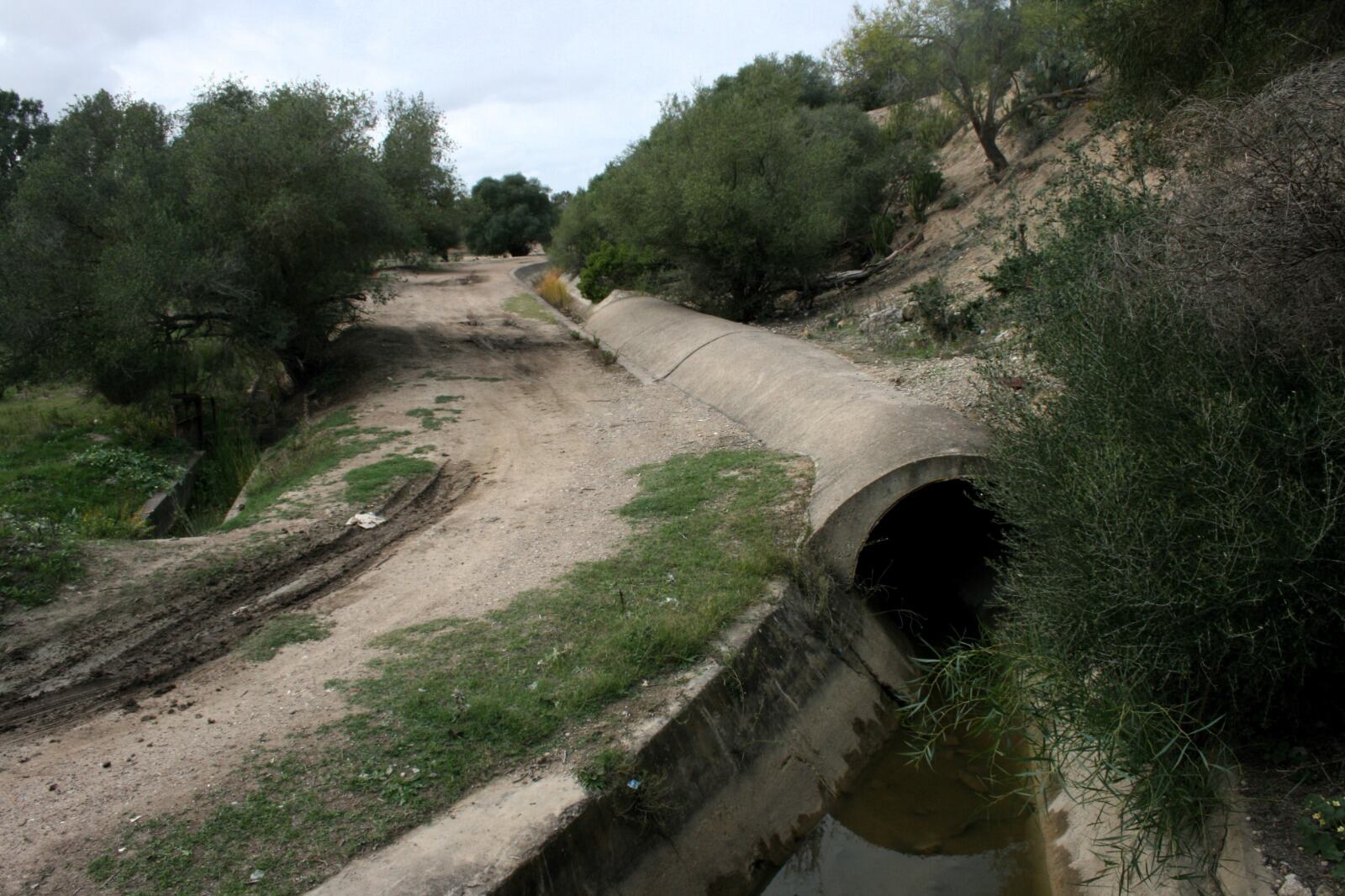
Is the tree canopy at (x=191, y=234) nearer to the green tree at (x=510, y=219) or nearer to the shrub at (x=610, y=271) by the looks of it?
the shrub at (x=610, y=271)

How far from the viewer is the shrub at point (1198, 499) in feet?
15.8

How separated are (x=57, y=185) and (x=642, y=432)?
1147 cm

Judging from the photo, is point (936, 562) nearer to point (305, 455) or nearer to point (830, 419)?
point (830, 419)

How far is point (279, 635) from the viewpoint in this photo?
774cm

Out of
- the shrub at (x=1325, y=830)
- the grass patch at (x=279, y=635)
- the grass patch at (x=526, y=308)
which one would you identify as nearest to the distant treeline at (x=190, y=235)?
the grass patch at (x=526, y=308)

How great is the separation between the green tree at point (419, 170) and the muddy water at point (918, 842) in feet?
51.9

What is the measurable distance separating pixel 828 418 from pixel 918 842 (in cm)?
514

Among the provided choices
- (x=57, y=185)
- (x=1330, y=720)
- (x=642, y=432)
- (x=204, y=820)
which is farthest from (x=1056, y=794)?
(x=57, y=185)

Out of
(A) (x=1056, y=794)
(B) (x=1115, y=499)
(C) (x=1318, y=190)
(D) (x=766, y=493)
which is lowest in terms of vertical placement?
(A) (x=1056, y=794)

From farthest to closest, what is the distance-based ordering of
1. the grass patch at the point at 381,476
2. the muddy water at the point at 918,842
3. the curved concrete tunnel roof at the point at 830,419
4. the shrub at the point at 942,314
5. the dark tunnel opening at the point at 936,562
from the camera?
the shrub at the point at 942,314
the grass patch at the point at 381,476
the dark tunnel opening at the point at 936,562
the curved concrete tunnel roof at the point at 830,419
the muddy water at the point at 918,842

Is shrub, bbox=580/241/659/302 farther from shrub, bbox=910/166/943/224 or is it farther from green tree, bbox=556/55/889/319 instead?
shrub, bbox=910/166/943/224

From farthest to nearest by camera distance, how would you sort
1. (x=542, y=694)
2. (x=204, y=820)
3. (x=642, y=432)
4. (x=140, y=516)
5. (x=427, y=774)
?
(x=642, y=432)
(x=140, y=516)
(x=542, y=694)
(x=427, y=774)
(x=204, y=820)

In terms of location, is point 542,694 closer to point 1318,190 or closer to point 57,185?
point 1318,190

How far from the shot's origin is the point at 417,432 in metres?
14.1
